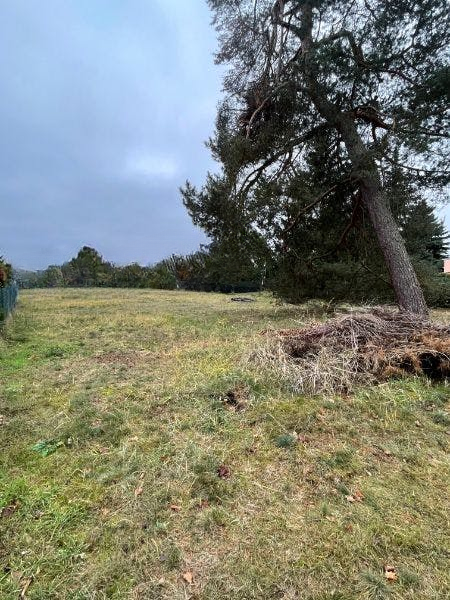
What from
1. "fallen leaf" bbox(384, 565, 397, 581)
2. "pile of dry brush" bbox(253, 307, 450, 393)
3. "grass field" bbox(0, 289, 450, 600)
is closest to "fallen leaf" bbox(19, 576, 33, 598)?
"grass field" bbox(0, 289, 450, 600)

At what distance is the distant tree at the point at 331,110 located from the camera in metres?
5.90

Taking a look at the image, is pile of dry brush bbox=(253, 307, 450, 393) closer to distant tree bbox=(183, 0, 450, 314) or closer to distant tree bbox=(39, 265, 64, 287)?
distant tree bbox=(183, 0, 450, 314)

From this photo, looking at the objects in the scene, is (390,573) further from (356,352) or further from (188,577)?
(356,352)

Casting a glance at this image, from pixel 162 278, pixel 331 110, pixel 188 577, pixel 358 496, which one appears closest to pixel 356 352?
pixel 358 496

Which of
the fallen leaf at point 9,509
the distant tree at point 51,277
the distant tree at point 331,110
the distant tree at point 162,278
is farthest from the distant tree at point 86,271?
the fallen leaf at point 9,509

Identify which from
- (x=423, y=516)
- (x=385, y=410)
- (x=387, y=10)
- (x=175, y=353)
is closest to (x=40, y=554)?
(x=423, y=516)

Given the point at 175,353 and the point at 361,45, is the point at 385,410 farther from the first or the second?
the point at 361,45

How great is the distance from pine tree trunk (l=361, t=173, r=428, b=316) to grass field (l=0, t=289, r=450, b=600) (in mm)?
3589

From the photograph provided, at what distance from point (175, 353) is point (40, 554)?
3448mm

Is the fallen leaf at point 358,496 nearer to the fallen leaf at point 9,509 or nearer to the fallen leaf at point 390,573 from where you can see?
the fallen leaf at point 390,573

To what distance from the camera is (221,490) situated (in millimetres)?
2150

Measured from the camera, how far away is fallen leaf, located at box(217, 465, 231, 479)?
229cm

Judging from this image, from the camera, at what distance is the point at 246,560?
167cm

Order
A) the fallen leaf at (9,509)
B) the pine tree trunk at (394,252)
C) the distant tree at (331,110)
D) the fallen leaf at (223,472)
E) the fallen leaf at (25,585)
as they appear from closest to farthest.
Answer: the fallen leaf at (25,585) → the fallen leaf at (9,509) → the fallen leaf at (223,472) → the distant tree at (331,110) → the pine tree trunk at (394,252)
